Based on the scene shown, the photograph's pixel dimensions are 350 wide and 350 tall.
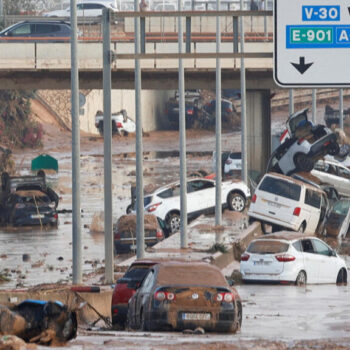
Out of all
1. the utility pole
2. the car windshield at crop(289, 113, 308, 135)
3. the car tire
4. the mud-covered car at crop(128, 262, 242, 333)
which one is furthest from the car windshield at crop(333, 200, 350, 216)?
the mud-covered car at crop(128, 262, 242, 333)

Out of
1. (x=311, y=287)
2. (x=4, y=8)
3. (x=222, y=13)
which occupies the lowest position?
(x=311, y=287)

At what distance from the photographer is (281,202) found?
41.3m

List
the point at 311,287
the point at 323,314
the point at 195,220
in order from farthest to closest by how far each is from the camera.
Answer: the point at 195,220, the point at 311,287, the point at 323,314

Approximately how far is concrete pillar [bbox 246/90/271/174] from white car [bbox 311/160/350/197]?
7.79 meters

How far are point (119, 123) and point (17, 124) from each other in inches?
295

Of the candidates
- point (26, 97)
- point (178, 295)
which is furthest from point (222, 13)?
point (26, 97)

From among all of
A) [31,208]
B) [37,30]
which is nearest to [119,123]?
[37,30]

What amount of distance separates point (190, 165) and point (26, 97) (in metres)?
14.2

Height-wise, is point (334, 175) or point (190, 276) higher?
point (334, 175)

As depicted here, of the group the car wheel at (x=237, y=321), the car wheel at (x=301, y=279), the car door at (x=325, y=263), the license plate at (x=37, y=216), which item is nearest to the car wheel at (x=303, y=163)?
the license plate at (x=37, y=216)

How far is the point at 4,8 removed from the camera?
90812mm

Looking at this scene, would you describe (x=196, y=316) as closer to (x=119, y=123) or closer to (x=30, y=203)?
(x=30, y=203)

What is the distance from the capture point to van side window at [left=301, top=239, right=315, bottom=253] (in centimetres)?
3177

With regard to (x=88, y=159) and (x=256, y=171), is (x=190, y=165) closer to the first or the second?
(x=88, y=159)
